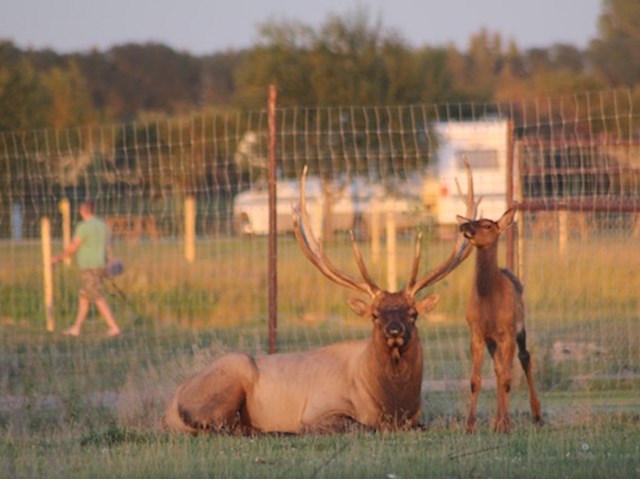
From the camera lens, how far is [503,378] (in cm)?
1215

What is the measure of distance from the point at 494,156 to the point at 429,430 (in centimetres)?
2828

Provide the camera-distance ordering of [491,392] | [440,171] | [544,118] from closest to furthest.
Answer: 1. [491,392]
2. [440,171]
3. [544,118]

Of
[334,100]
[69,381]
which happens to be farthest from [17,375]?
[334,100]

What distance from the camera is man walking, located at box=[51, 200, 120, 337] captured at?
755 inches

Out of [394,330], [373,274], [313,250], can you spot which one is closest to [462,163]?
[373,274]

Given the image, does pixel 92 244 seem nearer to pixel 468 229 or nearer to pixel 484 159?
pixel 468 229

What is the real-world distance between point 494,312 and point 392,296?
78 cm

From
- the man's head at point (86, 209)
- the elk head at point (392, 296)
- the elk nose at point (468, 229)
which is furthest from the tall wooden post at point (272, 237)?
the man's head at point (86, 209)

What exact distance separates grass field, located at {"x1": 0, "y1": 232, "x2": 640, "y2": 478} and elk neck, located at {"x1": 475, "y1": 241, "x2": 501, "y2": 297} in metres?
1.03

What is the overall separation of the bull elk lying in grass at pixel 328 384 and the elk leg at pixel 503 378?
59 centimetres

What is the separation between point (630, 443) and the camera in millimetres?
10867

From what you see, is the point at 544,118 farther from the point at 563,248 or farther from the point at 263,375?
the point at 263,375

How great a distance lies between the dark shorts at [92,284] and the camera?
765 inches

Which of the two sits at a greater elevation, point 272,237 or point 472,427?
point 272,237
